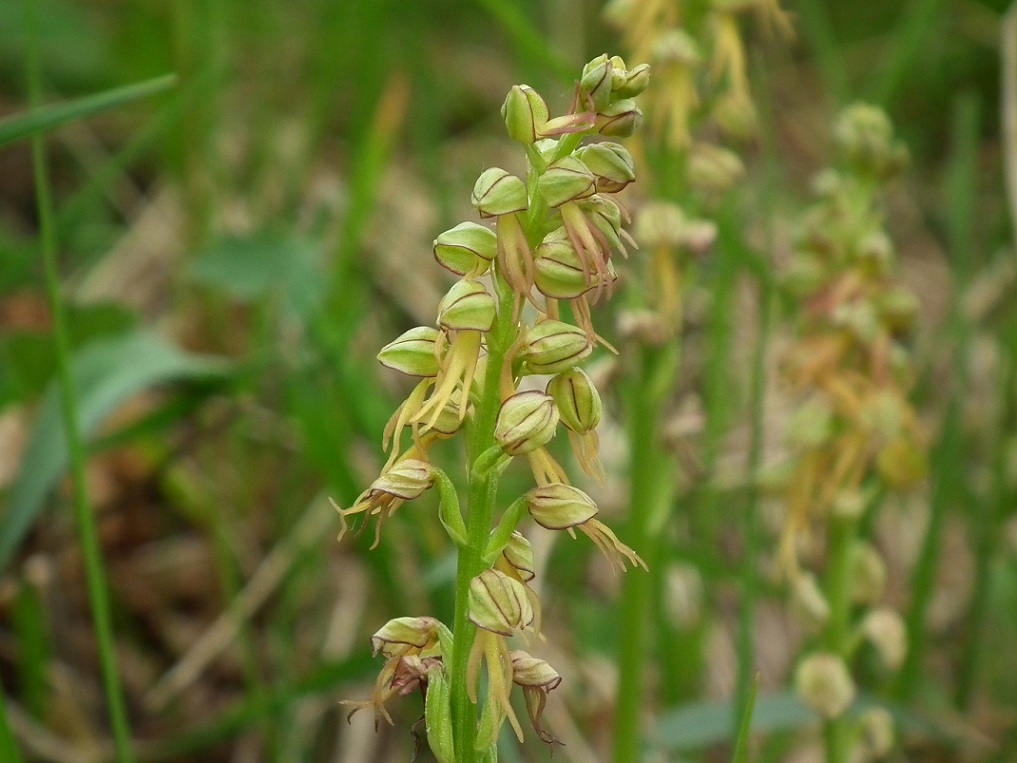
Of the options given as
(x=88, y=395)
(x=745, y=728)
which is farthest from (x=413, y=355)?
(x=88, y=395)

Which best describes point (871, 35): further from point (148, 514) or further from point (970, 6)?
point (148, 514)

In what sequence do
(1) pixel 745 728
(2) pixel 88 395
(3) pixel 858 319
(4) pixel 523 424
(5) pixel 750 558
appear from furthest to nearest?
(2) pixel 88 395 → (3) pixel 858 319 → (5) pixel 750 558 → (1) pixel 745 728 → (4) pixel 523 424

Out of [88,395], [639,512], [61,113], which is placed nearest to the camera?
[61,113]

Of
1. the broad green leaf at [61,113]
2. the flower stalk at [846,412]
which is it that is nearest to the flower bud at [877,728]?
the flower stalk at [846,412]

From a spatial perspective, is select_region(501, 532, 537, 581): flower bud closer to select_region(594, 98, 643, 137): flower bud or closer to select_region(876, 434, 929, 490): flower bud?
select_region(594, 98, 643, 137): flower bud

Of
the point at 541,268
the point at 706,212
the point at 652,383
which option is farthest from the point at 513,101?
the point at 706,212

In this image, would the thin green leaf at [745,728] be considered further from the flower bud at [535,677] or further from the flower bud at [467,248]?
the flower bud at [467,248]

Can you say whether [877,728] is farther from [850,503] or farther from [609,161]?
[609,161]
